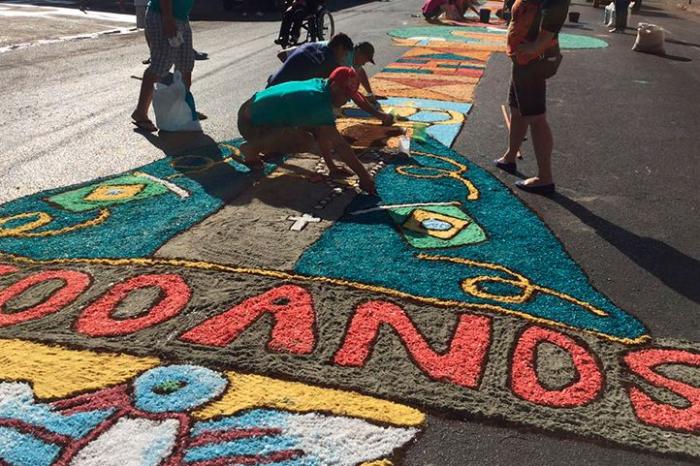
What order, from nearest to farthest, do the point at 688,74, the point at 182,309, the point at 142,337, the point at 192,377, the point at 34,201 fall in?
the point at 192,377 < the point at 142,337 < the point at 182,309 < the point at 34,201 < the point at 688,74

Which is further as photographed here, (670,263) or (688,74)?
(688,74)

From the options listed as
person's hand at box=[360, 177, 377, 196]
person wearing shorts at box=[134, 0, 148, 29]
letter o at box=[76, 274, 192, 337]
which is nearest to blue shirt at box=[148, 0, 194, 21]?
person's hand at box=[360, 177, 377, 196]

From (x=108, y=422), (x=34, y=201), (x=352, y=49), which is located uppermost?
(x=352, y=49)

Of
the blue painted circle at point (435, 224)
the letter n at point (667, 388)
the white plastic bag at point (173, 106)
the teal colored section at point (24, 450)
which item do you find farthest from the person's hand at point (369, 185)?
the teal colored section at point (24, 450)

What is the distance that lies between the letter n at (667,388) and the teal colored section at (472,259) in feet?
0.61

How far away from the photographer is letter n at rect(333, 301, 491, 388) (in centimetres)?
286

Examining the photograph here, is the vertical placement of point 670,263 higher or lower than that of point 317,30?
lower

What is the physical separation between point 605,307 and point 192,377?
215 cm

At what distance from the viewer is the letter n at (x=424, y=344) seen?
286 centimetres

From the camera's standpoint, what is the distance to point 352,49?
626 cm

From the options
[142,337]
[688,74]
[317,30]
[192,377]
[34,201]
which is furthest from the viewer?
[317,30]

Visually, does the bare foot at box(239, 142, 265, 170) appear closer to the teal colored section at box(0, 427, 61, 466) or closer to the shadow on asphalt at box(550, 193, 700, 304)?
the shadow on asphalt at box(550, 193, 700, 304)

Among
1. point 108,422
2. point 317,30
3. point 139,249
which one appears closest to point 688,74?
point 317,30

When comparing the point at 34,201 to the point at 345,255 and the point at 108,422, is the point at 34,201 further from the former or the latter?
the point at 108,422
